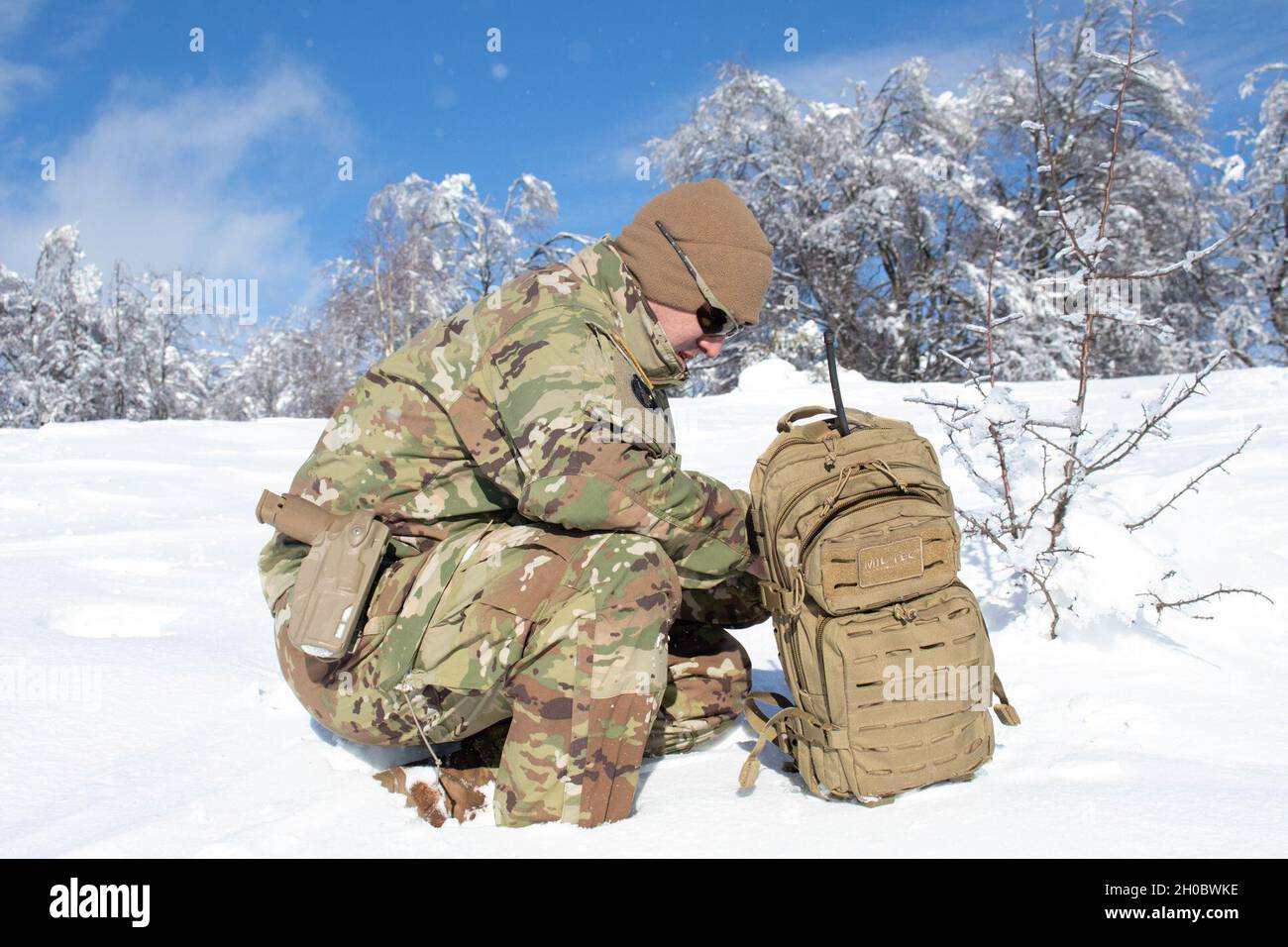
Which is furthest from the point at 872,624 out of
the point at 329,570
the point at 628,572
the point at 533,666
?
Result: the point at 329,570

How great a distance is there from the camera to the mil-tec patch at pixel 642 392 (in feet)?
6.12

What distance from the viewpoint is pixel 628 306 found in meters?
1.97

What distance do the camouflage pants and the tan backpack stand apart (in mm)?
282

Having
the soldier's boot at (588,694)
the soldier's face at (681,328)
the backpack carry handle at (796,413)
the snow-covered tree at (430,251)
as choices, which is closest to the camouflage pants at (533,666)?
the soldier's boot at (588,694)

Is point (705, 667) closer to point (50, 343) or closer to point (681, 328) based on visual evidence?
point (681, 328)

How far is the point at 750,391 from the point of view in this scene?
9945 mm

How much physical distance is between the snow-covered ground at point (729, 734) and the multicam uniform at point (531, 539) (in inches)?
6.7

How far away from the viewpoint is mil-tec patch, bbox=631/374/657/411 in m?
1.87

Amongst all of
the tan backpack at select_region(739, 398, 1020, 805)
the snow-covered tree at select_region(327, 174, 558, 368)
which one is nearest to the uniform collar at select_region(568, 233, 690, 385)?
the tan backpack at select_region(739, 398, 1020, 805)

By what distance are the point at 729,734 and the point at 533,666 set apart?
2.50 ft

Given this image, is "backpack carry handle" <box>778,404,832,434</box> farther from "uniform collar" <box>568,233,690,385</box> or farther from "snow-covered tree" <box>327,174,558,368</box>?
"snow-covered tree" <box>327,174,558,368</box>

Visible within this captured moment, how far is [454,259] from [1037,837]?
888 inches
